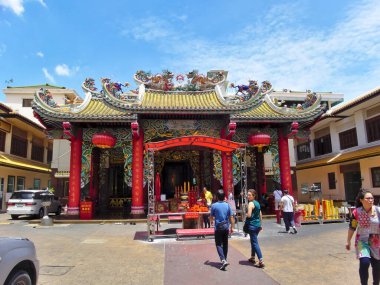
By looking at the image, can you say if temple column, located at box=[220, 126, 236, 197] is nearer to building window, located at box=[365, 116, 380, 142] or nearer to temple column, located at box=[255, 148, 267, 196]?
temple column, located at box=[255, 148, 267, 196]

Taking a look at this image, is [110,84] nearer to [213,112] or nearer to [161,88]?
[161,88]

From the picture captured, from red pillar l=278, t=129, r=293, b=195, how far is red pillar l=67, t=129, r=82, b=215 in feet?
35.5

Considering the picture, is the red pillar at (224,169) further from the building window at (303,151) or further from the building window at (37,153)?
the building window at (37,153)

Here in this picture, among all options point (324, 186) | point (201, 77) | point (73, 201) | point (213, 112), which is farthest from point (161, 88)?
point (324, 186)

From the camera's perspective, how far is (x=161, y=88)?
18406mm

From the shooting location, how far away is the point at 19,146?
25.3 m

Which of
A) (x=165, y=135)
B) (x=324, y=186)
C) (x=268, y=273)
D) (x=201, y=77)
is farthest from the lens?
(x=324, y=186)

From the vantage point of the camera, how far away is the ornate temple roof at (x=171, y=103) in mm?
14820

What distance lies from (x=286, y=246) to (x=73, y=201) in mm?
11106

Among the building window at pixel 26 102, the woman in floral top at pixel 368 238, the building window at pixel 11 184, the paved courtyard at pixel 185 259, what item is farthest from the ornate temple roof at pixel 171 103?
the building window at pixel 26 102

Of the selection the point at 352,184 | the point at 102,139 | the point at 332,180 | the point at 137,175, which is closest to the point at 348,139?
A: the point at 352,184

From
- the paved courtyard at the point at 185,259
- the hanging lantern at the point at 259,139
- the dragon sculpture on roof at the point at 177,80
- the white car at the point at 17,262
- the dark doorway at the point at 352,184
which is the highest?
the dragon sculpture on roof at the point at 177,80

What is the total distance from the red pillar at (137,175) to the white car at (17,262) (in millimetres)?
10682

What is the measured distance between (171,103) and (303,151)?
699 inches
